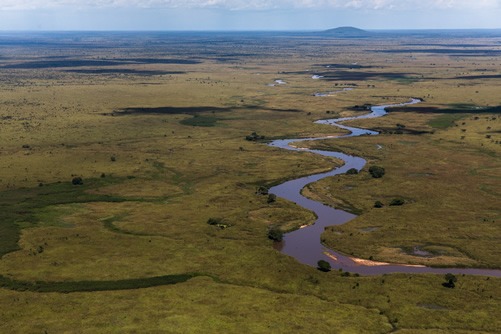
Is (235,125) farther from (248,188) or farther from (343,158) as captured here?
(248,188)

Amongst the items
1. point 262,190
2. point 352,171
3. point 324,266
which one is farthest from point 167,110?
point 324,266

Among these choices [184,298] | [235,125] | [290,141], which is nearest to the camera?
[184,298]

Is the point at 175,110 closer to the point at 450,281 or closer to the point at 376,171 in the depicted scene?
the point at 376,171

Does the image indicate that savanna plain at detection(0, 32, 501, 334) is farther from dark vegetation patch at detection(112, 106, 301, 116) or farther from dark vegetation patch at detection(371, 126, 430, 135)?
dark vegetation patch at detection(112, 106, 301, 116)

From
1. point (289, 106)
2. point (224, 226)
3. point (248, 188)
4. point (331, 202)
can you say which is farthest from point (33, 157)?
point (289, 106)

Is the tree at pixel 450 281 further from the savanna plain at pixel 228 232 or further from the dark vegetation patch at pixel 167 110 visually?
the dark vegetation patch at pixel 167 110

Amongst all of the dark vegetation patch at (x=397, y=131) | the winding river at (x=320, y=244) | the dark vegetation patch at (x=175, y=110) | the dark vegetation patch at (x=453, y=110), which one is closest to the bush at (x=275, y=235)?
the winding river at (x=320, y=244)
